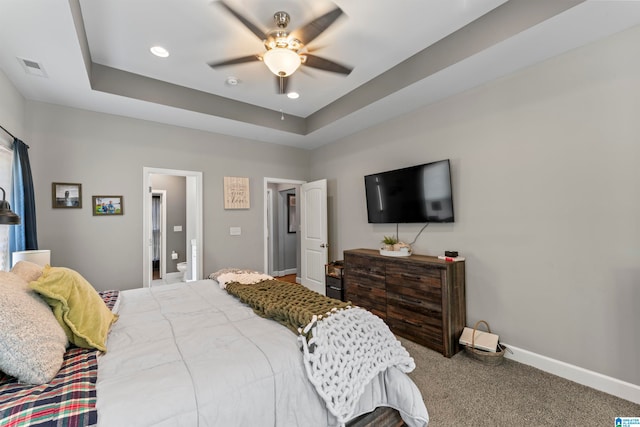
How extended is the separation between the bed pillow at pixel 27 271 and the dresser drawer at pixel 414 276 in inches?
116

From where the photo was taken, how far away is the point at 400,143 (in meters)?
3.70

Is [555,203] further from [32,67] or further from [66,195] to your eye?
[66,195]

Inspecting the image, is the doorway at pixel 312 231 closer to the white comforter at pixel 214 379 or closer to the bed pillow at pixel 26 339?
the white comforter at pixel 214 379

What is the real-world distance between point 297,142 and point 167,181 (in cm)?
295

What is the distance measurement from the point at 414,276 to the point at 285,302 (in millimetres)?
1646

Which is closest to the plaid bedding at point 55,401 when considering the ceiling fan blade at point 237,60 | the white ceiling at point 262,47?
the white ceiling at point 262,47

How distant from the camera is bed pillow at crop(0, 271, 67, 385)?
1.04 meters

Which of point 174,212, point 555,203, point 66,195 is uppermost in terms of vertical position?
point 66,195

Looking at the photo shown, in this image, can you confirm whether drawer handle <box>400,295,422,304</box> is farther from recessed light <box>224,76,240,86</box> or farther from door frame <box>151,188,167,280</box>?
door frame <box>151,188,167,280</box>

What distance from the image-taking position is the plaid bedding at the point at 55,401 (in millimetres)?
899

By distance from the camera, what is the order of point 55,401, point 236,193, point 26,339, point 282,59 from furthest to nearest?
point 236,193 → point 282,59 → point 26,339 → point 55,401

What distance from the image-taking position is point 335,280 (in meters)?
4.16

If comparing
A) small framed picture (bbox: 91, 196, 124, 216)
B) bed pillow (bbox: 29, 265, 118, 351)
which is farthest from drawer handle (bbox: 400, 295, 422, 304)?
small framed picture (bbox: 91, 196, 124, 216)

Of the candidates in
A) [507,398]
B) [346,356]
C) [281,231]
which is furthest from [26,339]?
[281,231]
